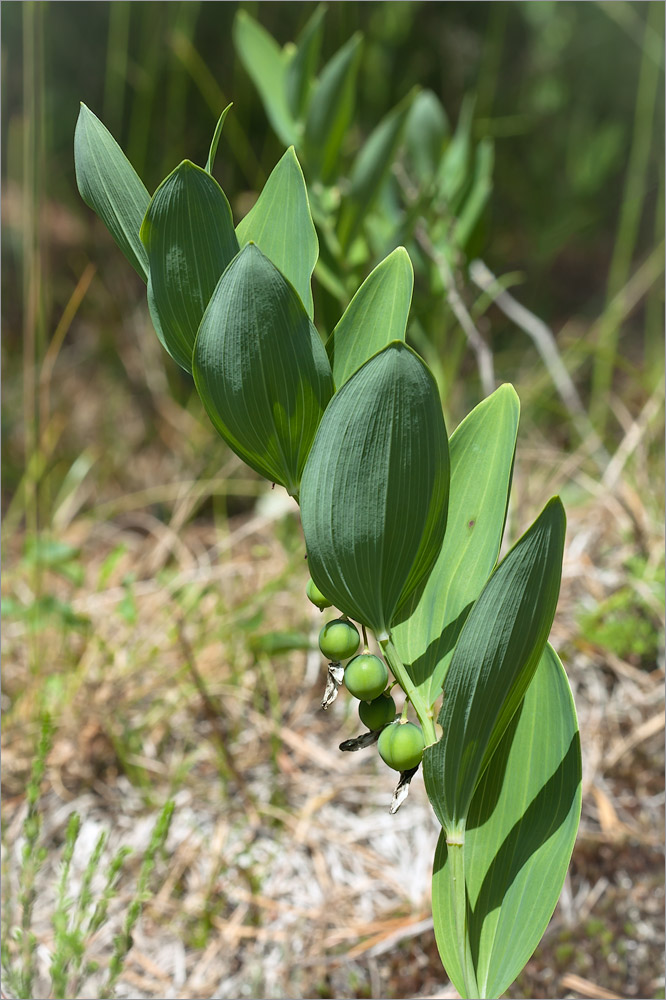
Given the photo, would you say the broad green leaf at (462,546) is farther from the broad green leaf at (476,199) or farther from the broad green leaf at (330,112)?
the broad green leaf at (476,199)

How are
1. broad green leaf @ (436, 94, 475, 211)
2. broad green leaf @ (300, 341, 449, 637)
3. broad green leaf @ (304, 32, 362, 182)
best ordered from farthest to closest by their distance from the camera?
broad green leaf @ (436, 94, 475, 211)
broad green leaf @ (304, 32, 362, 182)
broad green leaf @ (300, 341, 449, 637)

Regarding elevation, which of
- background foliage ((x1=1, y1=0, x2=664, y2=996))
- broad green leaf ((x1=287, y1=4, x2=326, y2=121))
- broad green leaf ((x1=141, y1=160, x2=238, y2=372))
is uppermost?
broad green leaf ((x1=287, y1=4, x2=326, y2=121))

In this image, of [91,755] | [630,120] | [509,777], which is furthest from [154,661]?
[630,120]

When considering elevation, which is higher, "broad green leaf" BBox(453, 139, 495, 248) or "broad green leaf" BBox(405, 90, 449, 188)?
"broad green leaf" BBox(405, 90, 449, 188)

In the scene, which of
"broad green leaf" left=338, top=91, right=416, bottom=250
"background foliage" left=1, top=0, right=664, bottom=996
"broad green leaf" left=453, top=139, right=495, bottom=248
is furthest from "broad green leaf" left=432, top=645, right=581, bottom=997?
"broad green leaf" left=453, top=139, right=495, bottom=248

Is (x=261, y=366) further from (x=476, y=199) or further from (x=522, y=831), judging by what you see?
(x=476, y=199)

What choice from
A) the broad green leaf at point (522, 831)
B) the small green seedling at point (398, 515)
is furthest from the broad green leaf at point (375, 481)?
the broad green leaf at point (522, 831)

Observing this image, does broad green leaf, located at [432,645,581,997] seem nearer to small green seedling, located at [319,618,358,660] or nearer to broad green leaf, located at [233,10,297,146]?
small green seedling, located at [319,618,358,660]

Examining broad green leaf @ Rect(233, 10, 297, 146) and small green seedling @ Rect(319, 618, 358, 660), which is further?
broad green leaf @ Rect(233, 10, 297, 146)
